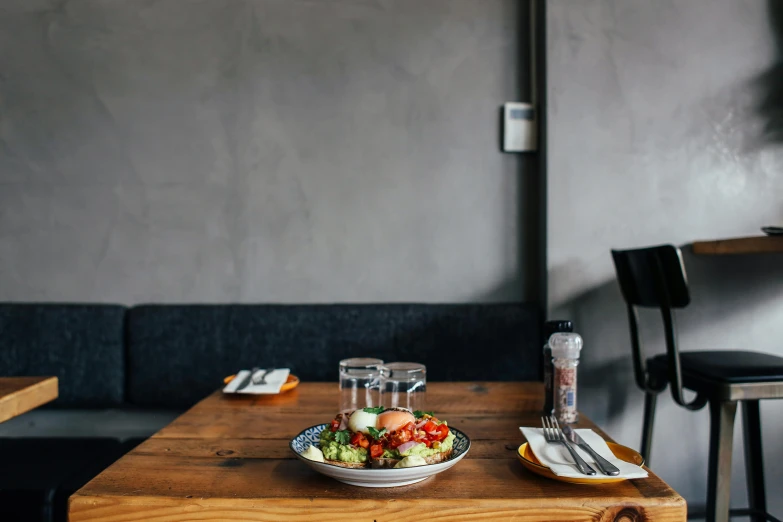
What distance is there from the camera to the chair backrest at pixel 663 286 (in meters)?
1.60

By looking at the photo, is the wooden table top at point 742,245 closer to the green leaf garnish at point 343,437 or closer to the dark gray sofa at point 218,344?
the dark gray sofa at point 218,344

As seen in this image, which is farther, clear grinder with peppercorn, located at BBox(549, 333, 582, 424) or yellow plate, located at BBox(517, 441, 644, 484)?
clear grinder with peppercorn, located at BBox(549, 333, 582, 424)

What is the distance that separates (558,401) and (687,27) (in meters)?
1.80

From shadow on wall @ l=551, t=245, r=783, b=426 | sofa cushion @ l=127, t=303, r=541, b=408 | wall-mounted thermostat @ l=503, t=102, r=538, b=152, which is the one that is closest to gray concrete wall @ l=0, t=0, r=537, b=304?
wall-mounted thermostat @ l=503, t=102, r=538, b=152

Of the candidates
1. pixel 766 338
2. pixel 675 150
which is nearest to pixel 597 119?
pixel 675 150

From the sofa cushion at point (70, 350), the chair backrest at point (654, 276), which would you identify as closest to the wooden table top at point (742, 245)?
the chair backrest at point (654, 276)

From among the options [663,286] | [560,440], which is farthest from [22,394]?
[663,286]

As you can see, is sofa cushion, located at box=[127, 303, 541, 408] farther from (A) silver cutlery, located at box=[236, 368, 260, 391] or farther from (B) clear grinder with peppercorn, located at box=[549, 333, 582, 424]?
(B) clear grinder with peppercorn, located at box=[549, 333, 582, 424]

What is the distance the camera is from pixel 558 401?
1.25m

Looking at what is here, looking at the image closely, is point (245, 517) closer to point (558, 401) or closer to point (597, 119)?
point (558, 401)

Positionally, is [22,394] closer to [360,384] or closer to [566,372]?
[360,384]

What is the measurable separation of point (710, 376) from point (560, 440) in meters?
0.86

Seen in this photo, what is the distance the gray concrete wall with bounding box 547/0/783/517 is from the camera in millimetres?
2256

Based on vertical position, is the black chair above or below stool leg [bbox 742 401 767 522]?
above
